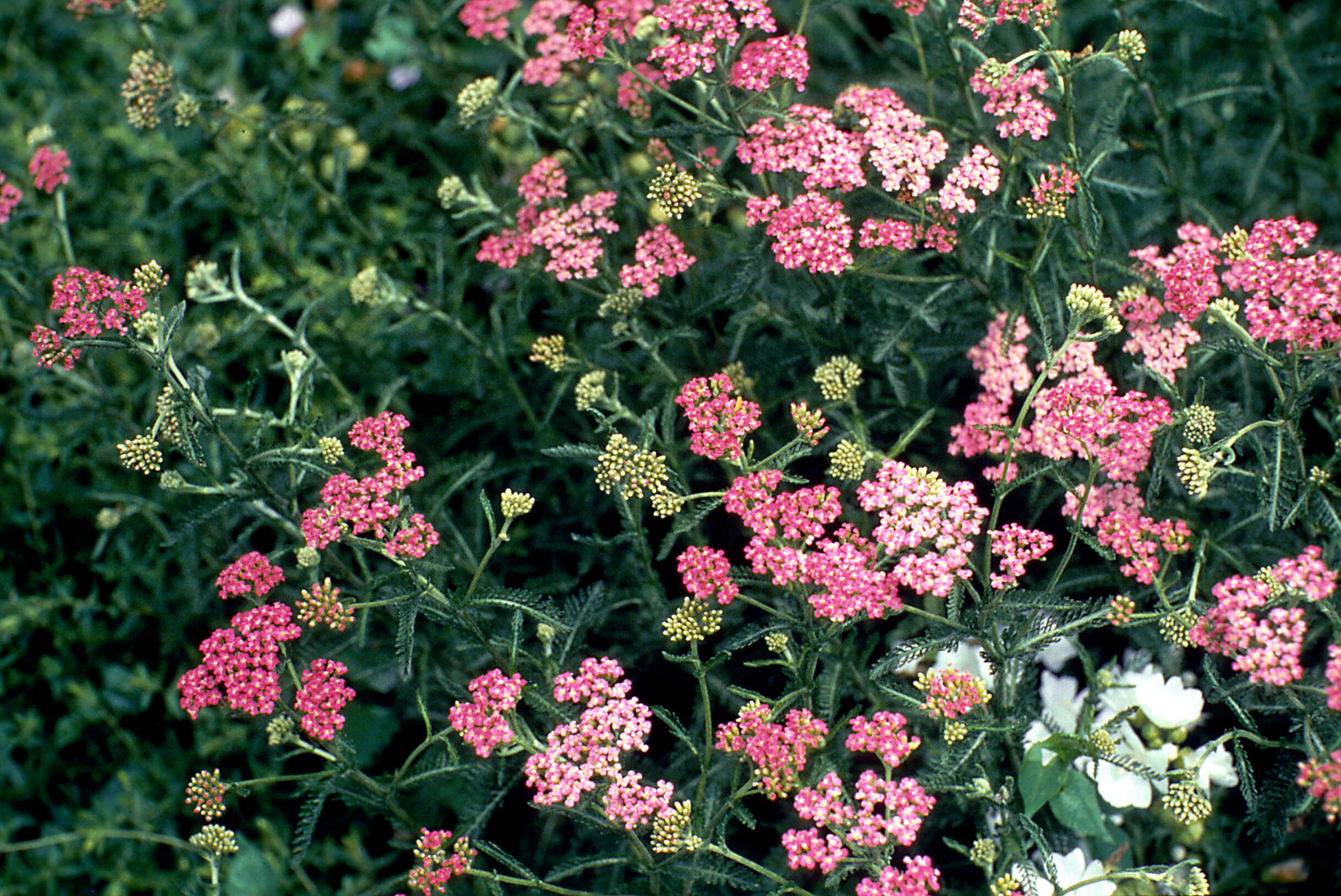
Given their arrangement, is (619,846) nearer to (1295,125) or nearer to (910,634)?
(910,634)

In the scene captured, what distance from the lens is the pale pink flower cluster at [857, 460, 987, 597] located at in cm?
234

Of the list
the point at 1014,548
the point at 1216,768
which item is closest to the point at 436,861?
the point at 1014,548

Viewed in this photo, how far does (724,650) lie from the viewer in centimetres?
251

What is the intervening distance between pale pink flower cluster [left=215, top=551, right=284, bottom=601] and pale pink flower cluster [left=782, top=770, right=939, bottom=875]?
1.24 m

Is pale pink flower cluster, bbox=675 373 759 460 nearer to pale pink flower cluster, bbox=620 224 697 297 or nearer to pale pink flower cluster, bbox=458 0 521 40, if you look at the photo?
pale pink flower cluster, bbox=620 224 697 297

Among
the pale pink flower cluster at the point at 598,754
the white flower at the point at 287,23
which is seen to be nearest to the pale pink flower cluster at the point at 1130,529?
the pale pink flower cluster at the point at 598,754

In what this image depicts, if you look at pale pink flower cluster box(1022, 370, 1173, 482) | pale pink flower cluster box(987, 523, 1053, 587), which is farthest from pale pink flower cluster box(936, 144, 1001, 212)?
pale pink flower cluster box(987, 523, 1053, 587)

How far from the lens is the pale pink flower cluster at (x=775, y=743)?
2.30 m

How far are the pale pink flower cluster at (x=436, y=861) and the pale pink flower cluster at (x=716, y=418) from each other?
0.97 meters

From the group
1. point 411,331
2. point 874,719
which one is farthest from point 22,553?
point 874,719

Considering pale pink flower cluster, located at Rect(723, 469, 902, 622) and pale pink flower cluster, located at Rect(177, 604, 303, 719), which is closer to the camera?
pale pink flower cluster, located at Rect(723, 469, 902, 622)

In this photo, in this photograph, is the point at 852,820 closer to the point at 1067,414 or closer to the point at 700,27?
the point at 1067,414

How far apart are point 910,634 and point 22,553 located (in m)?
3.35

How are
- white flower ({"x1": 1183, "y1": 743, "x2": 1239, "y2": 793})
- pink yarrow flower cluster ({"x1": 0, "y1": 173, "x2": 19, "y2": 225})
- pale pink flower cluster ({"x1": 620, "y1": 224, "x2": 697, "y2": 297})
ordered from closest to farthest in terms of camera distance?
white flower ({"x1": 1183, "y1": 743, "x2": 1239, "y2": 793}) → pale pink flower cluster ({"x1": 620, "y1": 224, "x2": 697, "y2": 297}) → pink yarrow flower cluster ({"x1": 0, "y1": 173, "x2": 19, "y2": 225})
